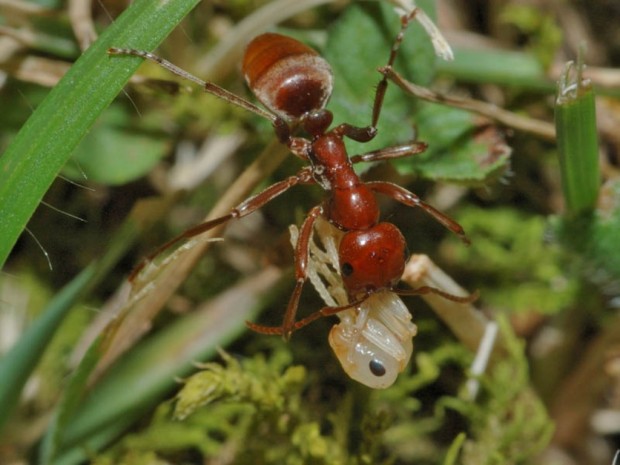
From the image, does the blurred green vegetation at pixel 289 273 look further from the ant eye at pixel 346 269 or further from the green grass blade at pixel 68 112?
the green grass blade at pixel 68 112

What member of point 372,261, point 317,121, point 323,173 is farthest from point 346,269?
point 317,121

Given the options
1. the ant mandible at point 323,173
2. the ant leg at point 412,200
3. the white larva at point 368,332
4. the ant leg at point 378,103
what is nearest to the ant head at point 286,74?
the ant mandible at point 323,173

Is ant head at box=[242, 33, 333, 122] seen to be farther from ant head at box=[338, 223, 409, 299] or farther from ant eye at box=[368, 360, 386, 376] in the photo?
ant eye at box=[368, 360, 386, 376]

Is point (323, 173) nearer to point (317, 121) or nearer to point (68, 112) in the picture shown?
point (317, 121)

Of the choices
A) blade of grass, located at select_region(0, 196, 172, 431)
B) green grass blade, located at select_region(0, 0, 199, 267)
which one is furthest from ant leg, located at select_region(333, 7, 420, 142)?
blade of grass, located at select_region(0, 196, 172, 431)

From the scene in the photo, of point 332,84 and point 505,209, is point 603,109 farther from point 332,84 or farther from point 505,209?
point 332,84

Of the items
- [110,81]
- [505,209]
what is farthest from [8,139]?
[505,209]
